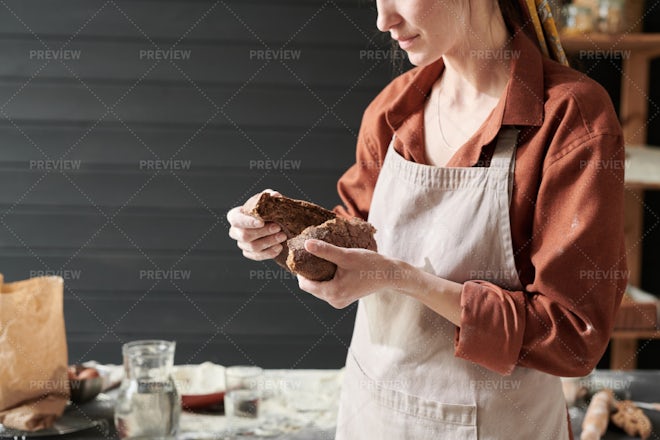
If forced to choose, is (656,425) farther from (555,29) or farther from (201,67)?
(201,67)

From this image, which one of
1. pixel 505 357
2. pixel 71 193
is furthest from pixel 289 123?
pixel 505 357

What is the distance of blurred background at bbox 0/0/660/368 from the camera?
11.4 ft

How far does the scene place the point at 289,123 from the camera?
3.55 meters

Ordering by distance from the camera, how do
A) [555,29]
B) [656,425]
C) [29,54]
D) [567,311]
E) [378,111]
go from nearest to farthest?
[567,311], [555,29], [378,111], [656,425], [29,54]

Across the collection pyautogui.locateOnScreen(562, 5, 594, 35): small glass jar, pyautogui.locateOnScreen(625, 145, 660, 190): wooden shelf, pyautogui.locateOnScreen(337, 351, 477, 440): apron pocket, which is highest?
pyautogui.locateOnScreen(562, 5, 594, 35): small glass jar

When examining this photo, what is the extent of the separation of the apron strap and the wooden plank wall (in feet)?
7.41

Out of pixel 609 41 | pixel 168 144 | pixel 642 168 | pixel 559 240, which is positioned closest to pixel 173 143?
pixel 168 144

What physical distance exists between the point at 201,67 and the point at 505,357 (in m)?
2.64

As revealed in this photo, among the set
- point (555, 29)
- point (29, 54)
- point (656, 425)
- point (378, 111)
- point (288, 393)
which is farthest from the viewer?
point (29, 54)

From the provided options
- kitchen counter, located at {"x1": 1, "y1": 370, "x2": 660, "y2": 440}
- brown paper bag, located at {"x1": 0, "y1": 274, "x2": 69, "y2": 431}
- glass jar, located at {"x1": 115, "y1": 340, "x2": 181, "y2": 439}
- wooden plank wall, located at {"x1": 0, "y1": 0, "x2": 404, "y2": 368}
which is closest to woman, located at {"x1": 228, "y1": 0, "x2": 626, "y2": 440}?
kitchen counter, located at {"x1": 1, "y1": 370, "x2": 660, "y2": 440}

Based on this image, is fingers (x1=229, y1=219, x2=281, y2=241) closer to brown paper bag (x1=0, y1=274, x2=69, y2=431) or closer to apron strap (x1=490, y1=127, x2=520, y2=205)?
apron strap (x1=490, y1=127, x2=520, y2=205)

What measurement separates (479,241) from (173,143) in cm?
244

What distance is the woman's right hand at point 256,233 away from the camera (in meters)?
1.40

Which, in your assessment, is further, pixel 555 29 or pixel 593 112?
pixel 555 29
